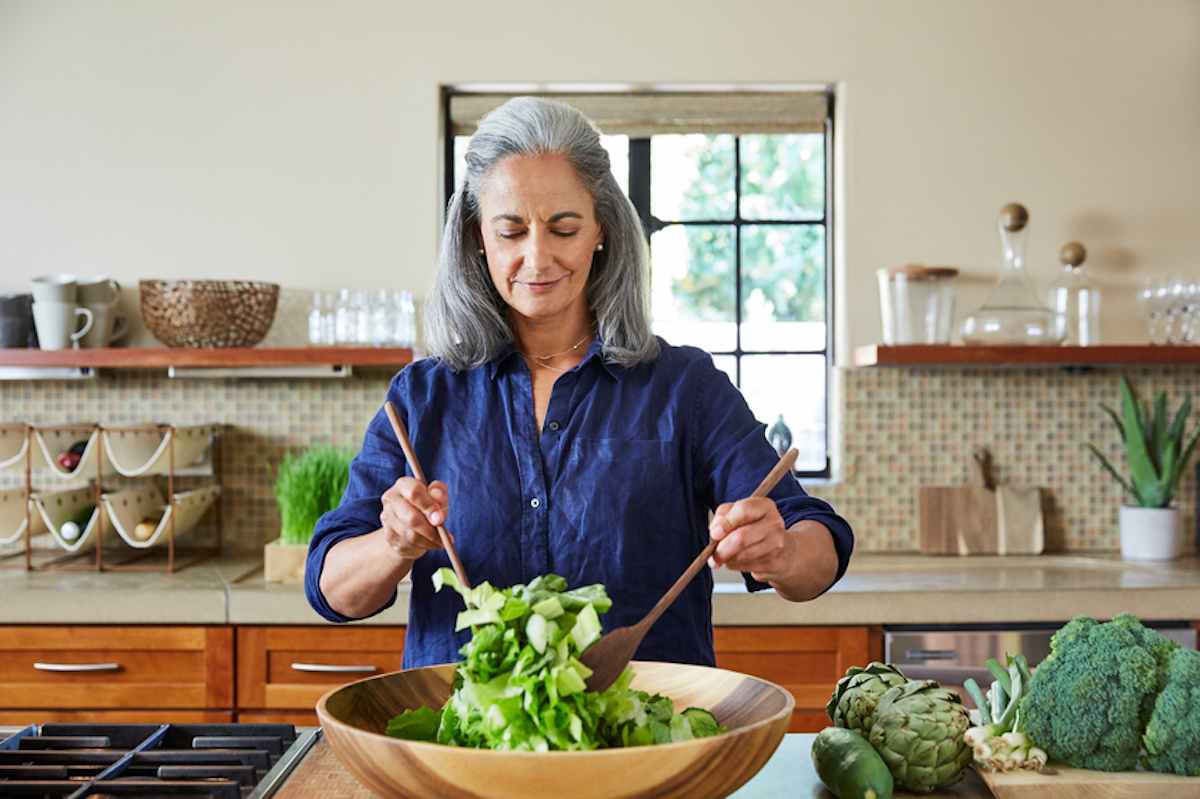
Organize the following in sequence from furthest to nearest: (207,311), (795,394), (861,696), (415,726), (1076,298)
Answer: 1. (795,394)
2. (1076,298)
3. (207,311)
4. (861,696)
5. (415,726)

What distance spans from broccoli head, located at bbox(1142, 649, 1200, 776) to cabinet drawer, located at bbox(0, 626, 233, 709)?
211 centimetres

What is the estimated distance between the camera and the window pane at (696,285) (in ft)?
12.0

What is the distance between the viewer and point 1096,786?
48.6 inches

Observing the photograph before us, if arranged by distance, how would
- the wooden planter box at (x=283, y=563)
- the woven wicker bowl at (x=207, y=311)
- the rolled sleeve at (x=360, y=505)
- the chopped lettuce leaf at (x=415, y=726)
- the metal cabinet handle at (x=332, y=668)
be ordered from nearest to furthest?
the chopped lettuce leaf at (x=415, y=726) → the rolled sleeve at (x=360, y=505) → the metal cabinet handle at (x=332, y=668) → the wooden planter box at (x=283, y=563) → the woven wicker bowl at (x=207, y=311)

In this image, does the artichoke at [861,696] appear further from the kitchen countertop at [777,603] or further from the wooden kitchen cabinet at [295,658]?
the wooden kitchen cabinet at [295,658]

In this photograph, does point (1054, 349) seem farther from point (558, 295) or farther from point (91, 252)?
point (91, 252)

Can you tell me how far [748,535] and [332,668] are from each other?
1.69 metres

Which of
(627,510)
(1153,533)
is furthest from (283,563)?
(1153,533)

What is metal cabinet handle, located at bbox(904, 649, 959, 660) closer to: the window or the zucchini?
the window

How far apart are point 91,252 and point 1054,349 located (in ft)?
8.56

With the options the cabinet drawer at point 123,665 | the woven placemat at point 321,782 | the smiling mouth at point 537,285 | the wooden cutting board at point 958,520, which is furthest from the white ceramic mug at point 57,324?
the wooden cutting board at point 958,520

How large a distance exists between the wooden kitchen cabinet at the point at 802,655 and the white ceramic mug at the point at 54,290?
1.88 meters

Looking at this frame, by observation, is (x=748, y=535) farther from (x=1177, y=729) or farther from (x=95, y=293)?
(x=95, y=293)

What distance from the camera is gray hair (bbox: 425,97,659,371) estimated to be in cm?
169
